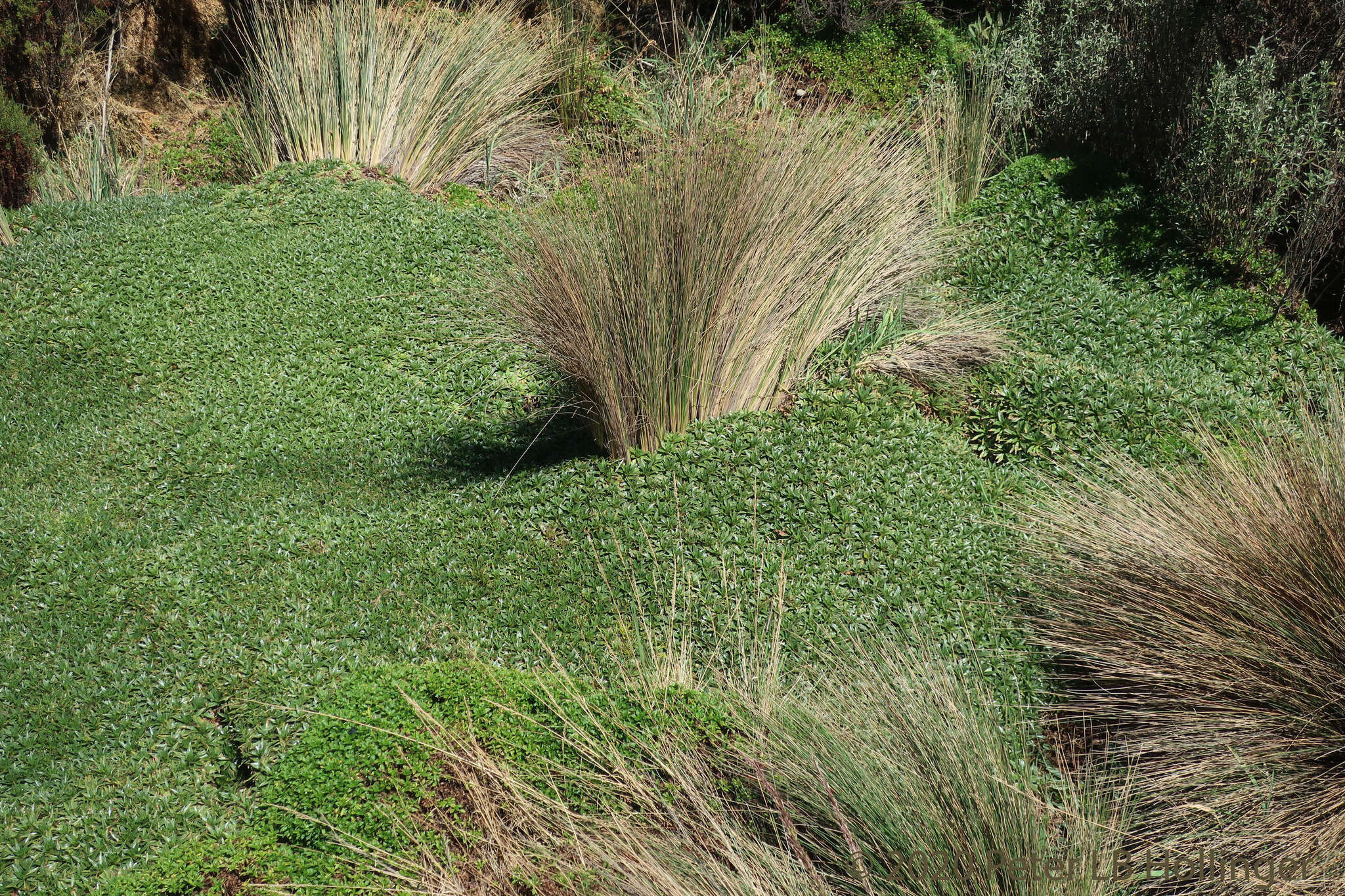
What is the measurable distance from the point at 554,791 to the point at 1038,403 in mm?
3149

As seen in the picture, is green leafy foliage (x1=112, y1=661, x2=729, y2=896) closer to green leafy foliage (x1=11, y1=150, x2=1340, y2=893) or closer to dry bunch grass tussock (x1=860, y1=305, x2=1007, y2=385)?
green leafy foliage (x1=11, y1=150, x2=1340, y2=893)

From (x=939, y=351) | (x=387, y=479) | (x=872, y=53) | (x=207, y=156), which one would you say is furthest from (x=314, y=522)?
(x=872, y=53)

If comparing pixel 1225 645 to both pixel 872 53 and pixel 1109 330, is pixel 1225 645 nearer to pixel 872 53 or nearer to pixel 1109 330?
pixel 1109 330

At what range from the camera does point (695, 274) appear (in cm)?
440

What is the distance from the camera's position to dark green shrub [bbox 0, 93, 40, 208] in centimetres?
874

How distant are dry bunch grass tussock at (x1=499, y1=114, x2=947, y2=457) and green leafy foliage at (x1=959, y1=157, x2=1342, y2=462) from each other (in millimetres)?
1087

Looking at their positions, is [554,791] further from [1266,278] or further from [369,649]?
[1266,278]

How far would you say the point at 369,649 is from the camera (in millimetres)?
3672

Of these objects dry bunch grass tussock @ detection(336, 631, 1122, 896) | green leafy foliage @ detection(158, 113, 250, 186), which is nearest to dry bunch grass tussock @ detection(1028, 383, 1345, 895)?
dry bunch grass tussock @ detection(336, 631, 1122, 896)

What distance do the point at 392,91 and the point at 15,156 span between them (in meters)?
3.52

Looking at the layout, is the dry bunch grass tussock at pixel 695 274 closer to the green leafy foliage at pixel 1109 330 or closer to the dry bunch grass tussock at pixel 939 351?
the dry bunch grass tussock at pixel 939 351

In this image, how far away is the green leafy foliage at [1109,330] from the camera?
480 cm

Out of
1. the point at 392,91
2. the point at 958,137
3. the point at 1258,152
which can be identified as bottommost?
the point at 392,91

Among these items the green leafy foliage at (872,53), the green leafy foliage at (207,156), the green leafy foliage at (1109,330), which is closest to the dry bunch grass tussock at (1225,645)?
the green leafy foliage at (1109,330)
